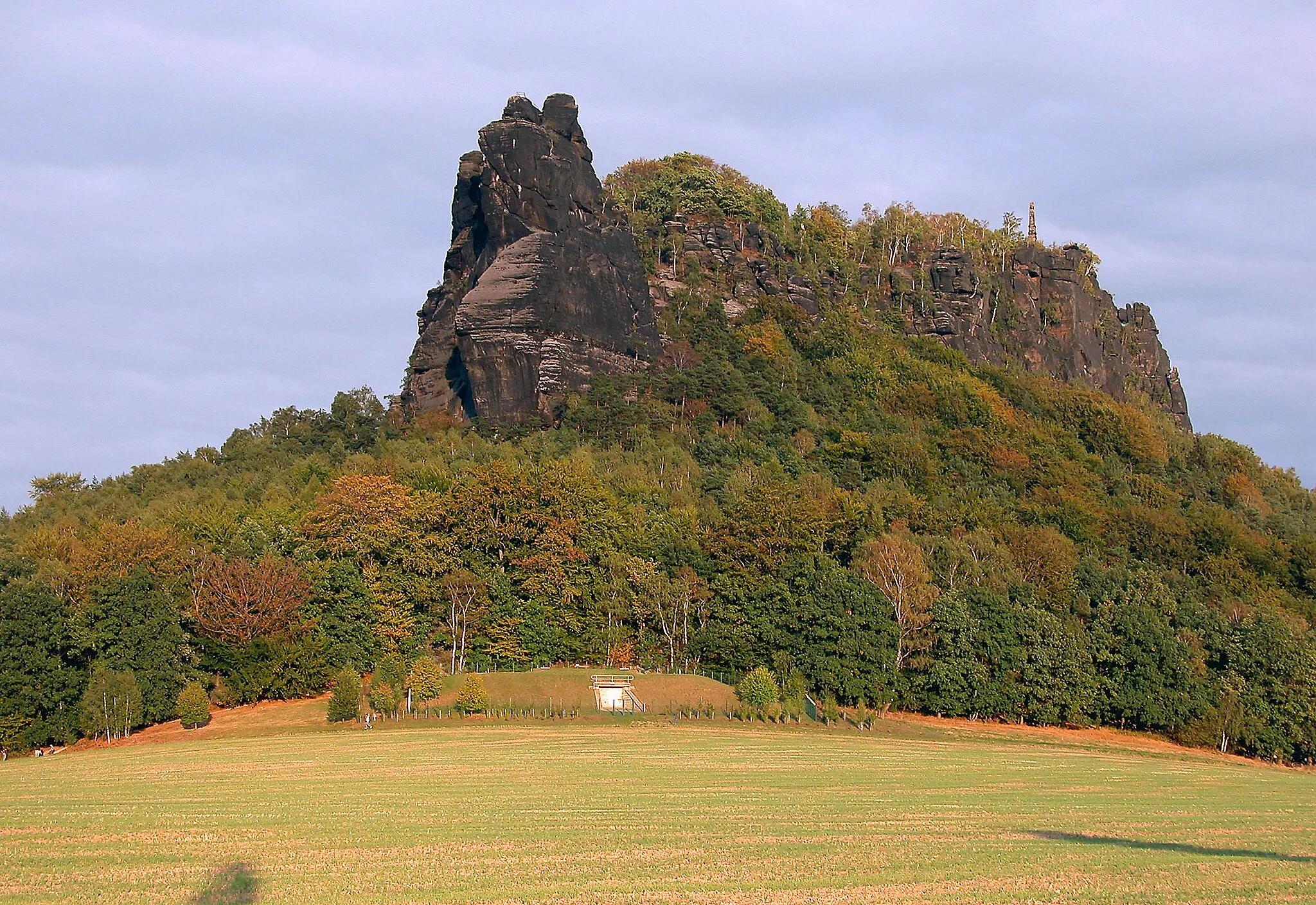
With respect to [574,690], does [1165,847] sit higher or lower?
higher

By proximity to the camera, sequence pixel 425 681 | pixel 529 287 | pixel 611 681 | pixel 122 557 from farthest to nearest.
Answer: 1. pixel 529 287
2. pixel 122 557
3. pixel 611 681
4. pixel 425 681

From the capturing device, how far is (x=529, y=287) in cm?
11269

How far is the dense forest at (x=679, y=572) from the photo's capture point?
235 ft

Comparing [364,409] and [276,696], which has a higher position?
[364,409]

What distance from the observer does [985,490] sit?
103 m

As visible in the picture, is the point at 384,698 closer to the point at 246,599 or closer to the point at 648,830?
the point at 246,599

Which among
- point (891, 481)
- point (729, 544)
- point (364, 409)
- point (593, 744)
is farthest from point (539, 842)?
Answer: point (364, 409)

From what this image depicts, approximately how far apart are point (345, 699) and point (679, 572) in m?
23.9

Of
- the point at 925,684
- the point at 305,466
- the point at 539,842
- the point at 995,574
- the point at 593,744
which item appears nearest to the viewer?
the point at 539,842

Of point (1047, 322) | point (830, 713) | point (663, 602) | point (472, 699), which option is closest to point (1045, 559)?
point (830, 713)

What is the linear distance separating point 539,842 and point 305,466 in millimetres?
80969

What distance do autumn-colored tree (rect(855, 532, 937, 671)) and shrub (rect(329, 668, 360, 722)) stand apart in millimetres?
30285

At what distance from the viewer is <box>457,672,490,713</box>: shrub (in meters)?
68.8

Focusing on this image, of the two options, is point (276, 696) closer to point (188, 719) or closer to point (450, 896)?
point (188, 719)
